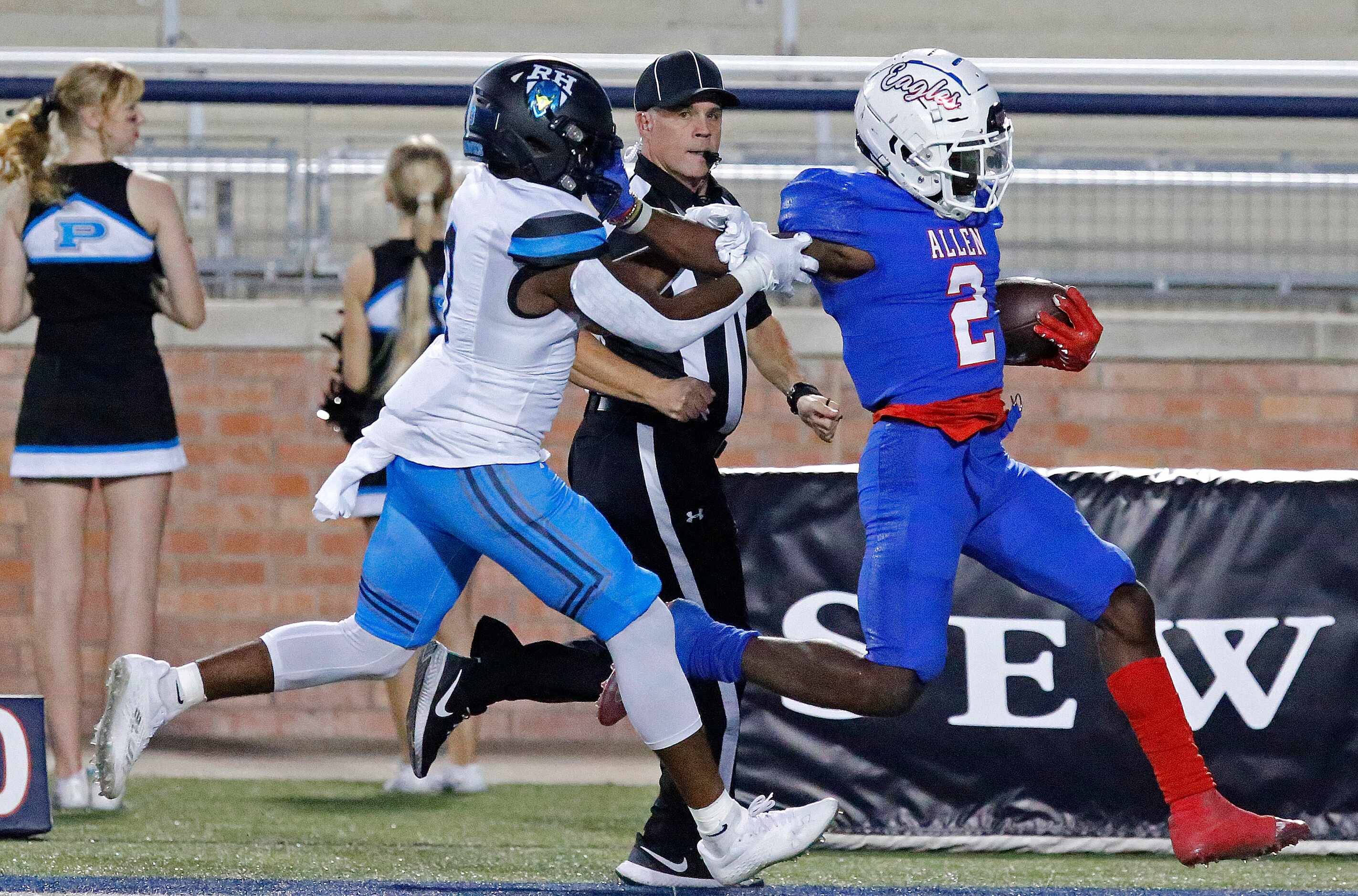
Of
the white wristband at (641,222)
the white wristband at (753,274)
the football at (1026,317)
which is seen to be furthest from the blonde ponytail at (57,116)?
the football at (1026,317)

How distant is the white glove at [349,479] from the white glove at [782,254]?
78 centimetres

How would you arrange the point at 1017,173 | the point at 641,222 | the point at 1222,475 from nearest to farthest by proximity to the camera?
the point at 641,222 < the point at 1222,475 < the point at 1017,173

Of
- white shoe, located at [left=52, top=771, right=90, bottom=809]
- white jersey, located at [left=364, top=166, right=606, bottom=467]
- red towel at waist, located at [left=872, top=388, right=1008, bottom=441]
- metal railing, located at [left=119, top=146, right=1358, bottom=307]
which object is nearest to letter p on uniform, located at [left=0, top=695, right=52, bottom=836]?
white shoe, located at [left=52, top=771, right=90, bottom=809]

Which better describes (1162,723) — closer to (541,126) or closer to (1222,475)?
(1222,475)

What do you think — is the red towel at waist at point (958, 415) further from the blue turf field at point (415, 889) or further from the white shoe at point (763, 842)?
the blue turf field at point (415, 889)

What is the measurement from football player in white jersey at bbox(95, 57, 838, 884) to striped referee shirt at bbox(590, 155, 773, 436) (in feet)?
0.97

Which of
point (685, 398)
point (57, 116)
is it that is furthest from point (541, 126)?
point (57, 116)

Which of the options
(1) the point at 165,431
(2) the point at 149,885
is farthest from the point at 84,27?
(2) the point at 149,885

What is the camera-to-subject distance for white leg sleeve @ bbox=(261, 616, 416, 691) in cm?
323

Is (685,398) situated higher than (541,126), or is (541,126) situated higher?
(541,126)

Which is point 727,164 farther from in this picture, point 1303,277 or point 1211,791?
point 1211,791

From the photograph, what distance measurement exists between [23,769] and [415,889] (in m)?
1.01

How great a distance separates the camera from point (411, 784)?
4.89 meters

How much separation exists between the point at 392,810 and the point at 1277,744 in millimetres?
2277
